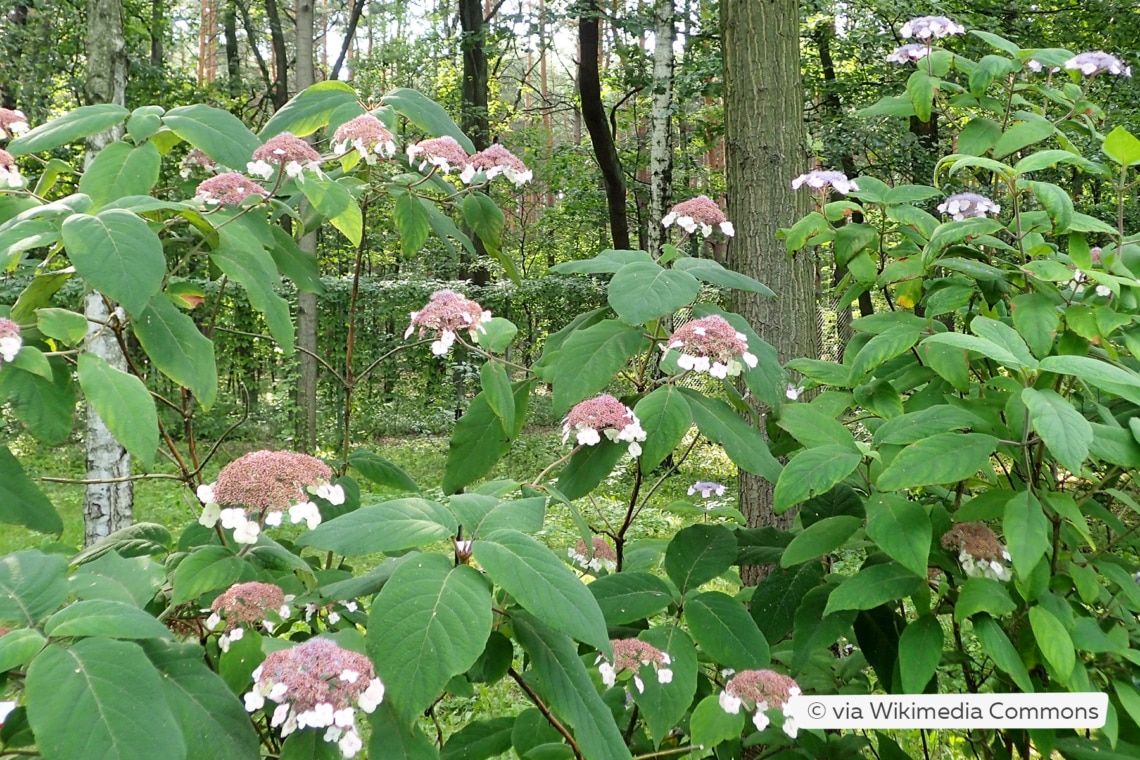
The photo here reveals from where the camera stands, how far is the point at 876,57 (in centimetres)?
732

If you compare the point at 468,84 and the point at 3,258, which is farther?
the point at 468,84

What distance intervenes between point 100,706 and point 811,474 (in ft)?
2.57

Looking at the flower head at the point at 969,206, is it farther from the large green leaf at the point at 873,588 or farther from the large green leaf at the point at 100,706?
the large green leaf at the point at 100,706

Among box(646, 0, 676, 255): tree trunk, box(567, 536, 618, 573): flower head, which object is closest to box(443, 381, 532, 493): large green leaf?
box(567, 536, 618, 573): flower head

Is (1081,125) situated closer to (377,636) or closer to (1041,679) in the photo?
(1041,679)

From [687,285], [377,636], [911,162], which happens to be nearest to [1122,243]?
[687,285]

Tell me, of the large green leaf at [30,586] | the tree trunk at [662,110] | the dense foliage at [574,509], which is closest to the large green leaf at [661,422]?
the dense foliage at [574,509]

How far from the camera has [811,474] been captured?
3.20 ft

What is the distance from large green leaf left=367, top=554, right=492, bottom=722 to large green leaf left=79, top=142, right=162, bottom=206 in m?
0.75

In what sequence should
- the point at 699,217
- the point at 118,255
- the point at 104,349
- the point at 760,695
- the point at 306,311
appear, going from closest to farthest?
the point at 118,255 < the point at 760,695 < the point at 699,217 < the point at 104,349 < the point at 306,311

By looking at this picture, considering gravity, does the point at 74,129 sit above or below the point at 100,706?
above

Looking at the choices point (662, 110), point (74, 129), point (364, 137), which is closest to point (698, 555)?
point (364, 137)

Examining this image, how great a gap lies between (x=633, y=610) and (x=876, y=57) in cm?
769

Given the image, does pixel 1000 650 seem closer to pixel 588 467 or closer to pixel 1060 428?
pixel 1060 428
